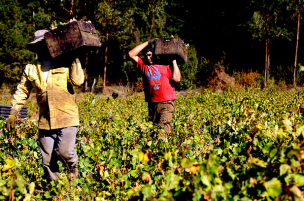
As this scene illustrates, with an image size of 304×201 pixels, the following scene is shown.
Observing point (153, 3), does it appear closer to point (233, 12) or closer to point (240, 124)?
point (233, 12)

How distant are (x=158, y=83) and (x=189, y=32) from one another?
24724 millimetres

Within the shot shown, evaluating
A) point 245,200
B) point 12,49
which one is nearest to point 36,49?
point 245,200

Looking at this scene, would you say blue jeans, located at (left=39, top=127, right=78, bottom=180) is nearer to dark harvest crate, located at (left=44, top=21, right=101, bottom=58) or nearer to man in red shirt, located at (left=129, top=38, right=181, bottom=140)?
dark harvest crate, located at (left=44, top=21, right=101, bottom=58)

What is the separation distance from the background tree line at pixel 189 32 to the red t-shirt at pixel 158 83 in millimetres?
15272

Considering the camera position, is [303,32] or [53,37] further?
[303,32]

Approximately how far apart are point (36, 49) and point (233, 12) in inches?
917

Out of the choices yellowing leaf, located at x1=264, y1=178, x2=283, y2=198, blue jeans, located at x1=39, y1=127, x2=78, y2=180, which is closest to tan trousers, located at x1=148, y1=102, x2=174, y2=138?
blue jeans, located at x1=39, y1=127, x2=78, y2=180

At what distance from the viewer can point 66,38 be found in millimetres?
2969

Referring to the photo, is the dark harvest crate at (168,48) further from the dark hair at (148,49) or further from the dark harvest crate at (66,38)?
the dark harvest crate at (66,38)

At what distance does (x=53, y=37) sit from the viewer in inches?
116

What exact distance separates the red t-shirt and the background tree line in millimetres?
15272

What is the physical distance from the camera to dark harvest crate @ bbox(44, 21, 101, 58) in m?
2.93

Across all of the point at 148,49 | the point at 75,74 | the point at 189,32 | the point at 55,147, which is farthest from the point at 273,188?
the point at 189,32

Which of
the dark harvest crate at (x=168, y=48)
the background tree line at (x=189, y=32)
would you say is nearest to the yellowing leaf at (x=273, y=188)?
the dark harvest crate at (x=168, y=48)
